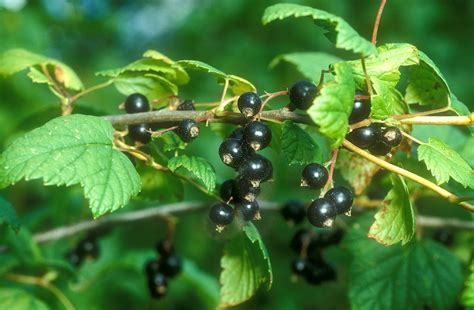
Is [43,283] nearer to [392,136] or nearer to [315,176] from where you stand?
[315,176]

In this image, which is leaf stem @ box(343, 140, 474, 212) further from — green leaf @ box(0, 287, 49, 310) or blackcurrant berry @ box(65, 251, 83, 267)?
blackcurrant berry @ box(65, 251, 83, 267)

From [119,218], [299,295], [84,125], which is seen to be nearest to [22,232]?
[119,218]

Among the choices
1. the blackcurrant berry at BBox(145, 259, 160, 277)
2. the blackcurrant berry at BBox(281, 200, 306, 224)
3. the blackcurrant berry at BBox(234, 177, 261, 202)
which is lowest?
the blackcurrant berry at BBox(145, 259, 160, 277)

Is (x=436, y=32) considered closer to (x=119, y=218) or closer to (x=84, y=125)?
(x=119, y=218)

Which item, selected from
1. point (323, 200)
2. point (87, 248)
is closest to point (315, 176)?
point (323, 200)

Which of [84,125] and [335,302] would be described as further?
[335,302]

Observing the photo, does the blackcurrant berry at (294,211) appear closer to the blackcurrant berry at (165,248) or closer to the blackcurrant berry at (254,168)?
the blackcurrant berry at (165,248)

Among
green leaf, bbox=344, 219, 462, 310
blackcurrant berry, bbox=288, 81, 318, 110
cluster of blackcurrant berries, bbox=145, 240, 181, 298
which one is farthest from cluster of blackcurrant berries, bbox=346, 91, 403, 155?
cluster of blackcurrant berries, bbox=145, 240, 181, 298
